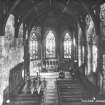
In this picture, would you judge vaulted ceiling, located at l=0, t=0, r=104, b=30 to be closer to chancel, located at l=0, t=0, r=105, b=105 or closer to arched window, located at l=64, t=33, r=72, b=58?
chancel, located at l=0, t=0, r=105, b=105

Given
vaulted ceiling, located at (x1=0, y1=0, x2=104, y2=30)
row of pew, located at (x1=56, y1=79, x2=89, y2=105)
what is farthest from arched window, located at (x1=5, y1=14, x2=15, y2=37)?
row of pew, located at (x1=56, y1=79, x2=89, y2=105)

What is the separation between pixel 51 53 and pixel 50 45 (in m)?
1.06

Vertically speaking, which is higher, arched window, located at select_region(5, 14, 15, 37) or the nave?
arched window, located at select_region(5, 14, 15, 37)

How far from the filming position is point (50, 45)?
1073 inches

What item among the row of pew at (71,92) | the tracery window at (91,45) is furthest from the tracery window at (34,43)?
the tracery window at (91,45)

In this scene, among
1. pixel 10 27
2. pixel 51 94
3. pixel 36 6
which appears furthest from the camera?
pixel 36 6

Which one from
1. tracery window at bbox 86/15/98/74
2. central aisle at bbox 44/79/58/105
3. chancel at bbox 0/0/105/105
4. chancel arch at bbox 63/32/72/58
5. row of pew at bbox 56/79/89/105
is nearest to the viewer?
row of pew at bbox 56/79/89/105

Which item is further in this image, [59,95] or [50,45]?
[50,45]

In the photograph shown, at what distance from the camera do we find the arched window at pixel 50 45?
27.2 m

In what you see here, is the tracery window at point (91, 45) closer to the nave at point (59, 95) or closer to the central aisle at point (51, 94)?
the nave at point (59, 95)

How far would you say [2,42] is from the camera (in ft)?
38.6

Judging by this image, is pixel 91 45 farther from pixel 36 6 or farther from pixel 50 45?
pixel 50 45

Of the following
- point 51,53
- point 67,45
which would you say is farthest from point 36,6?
point 67,45

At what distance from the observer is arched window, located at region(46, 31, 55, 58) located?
27156 mm
